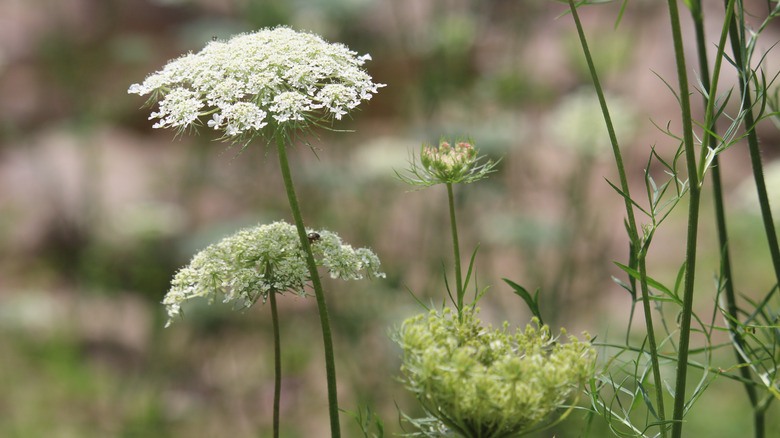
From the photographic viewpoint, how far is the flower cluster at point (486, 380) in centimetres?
53

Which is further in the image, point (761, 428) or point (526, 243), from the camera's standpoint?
point (526, 243)

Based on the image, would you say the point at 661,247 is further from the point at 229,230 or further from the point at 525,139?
the point at 229,230

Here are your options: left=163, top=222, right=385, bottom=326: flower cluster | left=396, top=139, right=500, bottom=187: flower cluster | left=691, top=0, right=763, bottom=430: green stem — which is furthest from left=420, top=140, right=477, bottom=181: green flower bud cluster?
left=691, top=0, right=763, bottom=430: green stem

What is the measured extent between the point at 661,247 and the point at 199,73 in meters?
5.89

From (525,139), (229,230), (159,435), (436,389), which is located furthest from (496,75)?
(436,389)

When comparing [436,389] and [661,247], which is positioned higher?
[661,247]

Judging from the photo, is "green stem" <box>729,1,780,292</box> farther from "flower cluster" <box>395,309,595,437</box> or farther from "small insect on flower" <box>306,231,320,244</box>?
"small insect on flower" <box>306,231,320,244</box>

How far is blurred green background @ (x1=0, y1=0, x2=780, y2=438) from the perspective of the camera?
2844mm

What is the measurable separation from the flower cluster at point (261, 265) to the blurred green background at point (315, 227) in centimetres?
125

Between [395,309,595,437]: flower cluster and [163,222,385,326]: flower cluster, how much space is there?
111 mm

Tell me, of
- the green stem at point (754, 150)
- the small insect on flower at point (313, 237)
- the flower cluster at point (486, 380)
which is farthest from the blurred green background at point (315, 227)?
the flower cluster at point (486, 380)

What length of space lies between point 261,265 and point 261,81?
6.7 inches

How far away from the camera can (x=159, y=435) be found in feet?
9.09

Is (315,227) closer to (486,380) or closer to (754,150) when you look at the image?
(754,150)
